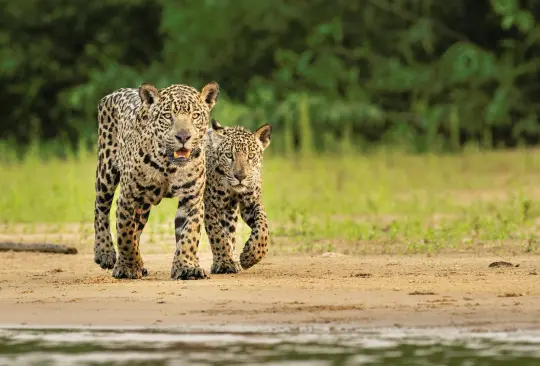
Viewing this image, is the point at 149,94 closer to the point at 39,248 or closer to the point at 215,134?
the point at 215,134

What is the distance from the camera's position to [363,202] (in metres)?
15.8

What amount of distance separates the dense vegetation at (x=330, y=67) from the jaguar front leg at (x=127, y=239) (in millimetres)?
12440

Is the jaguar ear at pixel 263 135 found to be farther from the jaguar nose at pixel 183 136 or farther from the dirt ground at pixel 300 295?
the jaguar nose at pixel 183 136

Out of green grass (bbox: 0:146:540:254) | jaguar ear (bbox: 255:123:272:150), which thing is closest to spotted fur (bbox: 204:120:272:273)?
jaguar ear (bbox: 255:123:272:150)

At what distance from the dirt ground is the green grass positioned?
150 centimetres

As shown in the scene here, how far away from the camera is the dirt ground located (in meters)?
7.94

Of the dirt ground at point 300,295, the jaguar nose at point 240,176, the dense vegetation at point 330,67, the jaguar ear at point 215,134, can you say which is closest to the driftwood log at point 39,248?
the dirt ground at point 300,295

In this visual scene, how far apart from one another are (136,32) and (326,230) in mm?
16989

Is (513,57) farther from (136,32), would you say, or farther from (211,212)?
(211,212)

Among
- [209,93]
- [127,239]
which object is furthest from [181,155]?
[127,239]

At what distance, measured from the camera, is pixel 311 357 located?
6.88m

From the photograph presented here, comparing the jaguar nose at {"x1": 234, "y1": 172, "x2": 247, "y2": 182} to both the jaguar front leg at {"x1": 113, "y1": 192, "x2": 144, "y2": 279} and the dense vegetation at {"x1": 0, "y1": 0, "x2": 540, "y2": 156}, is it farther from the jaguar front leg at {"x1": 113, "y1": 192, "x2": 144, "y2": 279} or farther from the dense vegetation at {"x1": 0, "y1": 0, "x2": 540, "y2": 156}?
the dense vegetation at {"x1": 0, "y1": 0, "x2": 540, "y2": 156}

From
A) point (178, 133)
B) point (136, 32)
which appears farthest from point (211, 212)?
point (136, 32)

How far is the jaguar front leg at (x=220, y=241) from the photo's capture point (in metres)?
9.98
